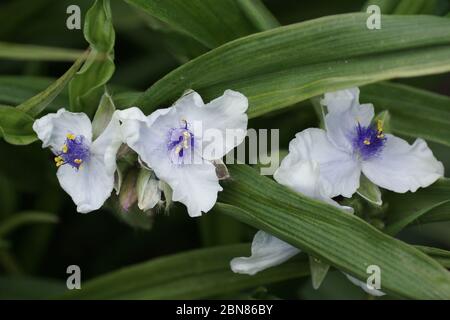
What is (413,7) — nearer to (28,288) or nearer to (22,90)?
(22,90)

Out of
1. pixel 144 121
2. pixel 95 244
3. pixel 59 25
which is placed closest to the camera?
pixel 144 121

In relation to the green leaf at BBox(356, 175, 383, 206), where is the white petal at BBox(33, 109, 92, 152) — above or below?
above

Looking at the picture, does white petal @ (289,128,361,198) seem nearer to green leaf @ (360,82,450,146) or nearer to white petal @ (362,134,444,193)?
white petal @ (362,134,444,193)

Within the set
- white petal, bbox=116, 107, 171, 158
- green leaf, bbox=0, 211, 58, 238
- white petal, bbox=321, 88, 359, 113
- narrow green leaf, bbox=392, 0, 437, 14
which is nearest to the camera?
white petal, bbox=116, 107, 171, 158

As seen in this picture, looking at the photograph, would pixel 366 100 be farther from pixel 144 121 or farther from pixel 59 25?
pixel 59 25

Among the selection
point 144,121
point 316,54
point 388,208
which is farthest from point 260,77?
point 388,208

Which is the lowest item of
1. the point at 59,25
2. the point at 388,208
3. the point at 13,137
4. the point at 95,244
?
the point at 388,208

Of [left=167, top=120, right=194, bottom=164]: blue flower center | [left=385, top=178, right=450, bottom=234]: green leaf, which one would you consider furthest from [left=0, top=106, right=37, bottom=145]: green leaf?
[left=385, top=178, right=450, bottom=234]: green leaf
